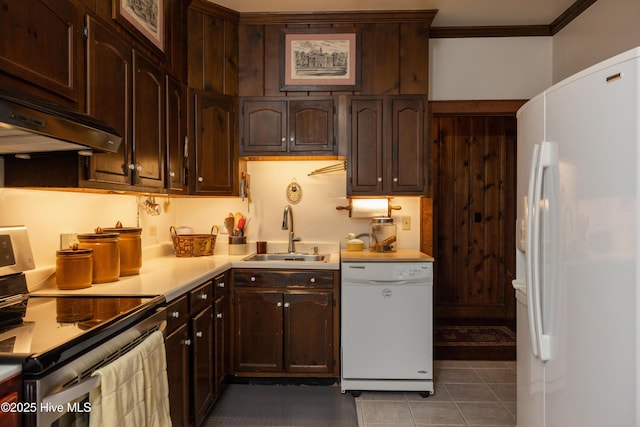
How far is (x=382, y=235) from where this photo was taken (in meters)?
3.14

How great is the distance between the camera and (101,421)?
47.0 inches

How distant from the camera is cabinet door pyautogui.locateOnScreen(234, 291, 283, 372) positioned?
9.04 feet

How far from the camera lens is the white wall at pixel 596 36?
233cm

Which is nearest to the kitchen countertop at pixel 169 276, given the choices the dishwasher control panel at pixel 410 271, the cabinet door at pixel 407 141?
the dishwasher control panel at pixel 410 271

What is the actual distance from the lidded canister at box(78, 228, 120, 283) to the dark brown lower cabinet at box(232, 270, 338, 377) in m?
0.91

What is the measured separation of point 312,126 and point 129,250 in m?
1.54

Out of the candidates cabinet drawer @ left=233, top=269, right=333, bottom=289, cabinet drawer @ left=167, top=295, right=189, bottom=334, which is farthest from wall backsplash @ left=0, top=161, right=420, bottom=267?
cabinet drawer @ left=167, top=295, right=189, bottom=334

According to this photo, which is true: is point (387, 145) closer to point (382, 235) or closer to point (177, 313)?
point (382, 235)

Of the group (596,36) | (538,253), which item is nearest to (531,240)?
(538,253)

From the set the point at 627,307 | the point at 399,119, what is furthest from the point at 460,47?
the point at 627,307

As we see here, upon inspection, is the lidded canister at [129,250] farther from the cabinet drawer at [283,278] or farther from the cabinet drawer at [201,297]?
the cabinet drawer at [283,278]

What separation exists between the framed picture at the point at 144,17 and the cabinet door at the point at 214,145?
531mm

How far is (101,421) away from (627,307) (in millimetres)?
1555

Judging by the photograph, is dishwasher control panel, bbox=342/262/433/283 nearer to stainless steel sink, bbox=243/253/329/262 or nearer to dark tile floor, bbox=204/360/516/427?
stainless steel sink, bbox=243/253/329/262
